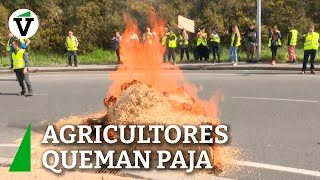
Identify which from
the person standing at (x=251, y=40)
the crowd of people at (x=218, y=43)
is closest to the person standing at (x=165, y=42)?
the crowd of people at (x=218, y=43)

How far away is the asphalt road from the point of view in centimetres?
691

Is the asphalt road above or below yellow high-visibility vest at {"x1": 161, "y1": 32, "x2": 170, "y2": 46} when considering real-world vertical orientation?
below

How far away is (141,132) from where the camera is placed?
658 cm

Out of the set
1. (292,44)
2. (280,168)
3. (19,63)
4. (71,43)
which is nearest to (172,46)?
(71,43)

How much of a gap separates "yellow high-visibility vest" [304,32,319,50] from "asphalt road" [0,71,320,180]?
101 cm

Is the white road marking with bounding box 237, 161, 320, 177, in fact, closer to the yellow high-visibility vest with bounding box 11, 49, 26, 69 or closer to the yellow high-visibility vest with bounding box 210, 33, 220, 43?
the yellow high-visibility vest with bounding box 11, 49, 26, 69

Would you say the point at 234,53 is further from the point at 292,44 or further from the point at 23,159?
the point at 23,159

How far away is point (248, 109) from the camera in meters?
10.4

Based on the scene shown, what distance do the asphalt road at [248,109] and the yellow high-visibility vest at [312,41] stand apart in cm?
101

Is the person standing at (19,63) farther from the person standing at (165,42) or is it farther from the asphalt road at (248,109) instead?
the person standing at (165,42)

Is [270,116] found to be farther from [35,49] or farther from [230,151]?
[35,49]

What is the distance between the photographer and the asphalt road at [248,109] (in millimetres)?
6906

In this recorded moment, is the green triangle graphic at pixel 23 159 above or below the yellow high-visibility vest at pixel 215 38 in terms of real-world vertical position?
below

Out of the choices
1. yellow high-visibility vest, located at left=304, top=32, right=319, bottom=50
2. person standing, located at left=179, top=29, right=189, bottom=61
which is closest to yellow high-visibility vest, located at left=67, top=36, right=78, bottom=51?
person standing, located at left=179, top=29, right=189, bottom=61
